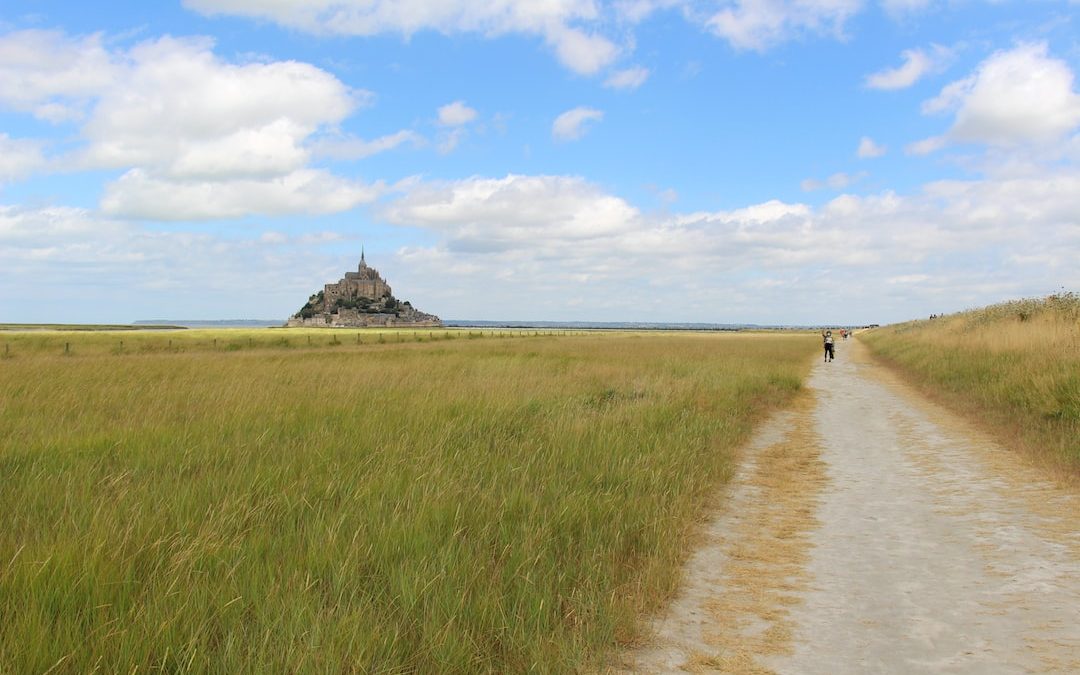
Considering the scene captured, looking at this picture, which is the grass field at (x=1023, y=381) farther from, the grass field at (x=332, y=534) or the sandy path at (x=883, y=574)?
the grass field at (x=332, y=534)

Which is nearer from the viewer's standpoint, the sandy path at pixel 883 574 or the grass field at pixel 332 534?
the grass field at pixel 332 534

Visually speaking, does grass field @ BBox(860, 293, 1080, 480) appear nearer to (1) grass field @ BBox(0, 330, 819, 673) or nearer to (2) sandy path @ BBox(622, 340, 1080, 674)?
(2) sandy path @ BBox(622, 340, 1080, 674)

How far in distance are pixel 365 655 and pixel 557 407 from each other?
29.0ft

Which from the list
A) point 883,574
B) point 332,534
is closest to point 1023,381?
point 883,574

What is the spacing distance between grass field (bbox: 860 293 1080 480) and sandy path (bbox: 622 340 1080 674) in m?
1.08

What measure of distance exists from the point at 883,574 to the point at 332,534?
426cm

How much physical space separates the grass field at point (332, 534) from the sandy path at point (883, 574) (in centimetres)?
48

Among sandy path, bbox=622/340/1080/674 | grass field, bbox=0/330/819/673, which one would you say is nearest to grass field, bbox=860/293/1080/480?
sandy path, bbox=622/340/1080/674

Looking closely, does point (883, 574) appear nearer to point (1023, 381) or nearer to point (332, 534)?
point (332, 534)

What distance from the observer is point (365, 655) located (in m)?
3.43

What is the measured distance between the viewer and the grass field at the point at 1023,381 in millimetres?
10602

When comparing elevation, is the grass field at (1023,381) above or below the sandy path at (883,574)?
above

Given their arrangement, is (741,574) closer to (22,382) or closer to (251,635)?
(251,635)

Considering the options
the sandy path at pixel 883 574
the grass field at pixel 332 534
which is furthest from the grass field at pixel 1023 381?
the grass field at pixel 332 534
